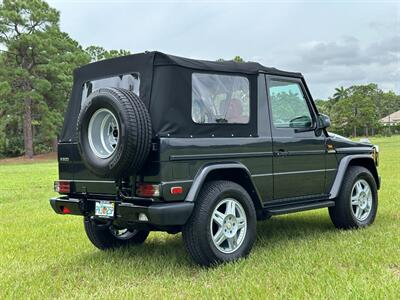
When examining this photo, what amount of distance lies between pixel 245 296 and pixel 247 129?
2.07 m

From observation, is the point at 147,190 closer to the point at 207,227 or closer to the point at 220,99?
the point at 207,227

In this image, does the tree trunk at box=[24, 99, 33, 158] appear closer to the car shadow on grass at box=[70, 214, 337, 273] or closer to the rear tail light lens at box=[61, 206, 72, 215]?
the car shadow on grass at box=[70, 214, 337, 273]

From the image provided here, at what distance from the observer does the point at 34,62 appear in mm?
44094

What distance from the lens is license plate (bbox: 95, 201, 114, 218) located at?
5.08 meters

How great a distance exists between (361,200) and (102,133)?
3798mm

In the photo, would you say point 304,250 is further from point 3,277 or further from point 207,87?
point 3,277

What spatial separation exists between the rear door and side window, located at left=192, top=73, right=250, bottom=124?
0.40 metres

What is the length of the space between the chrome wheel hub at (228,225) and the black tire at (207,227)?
0.15ft

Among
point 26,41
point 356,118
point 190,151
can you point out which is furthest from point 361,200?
point 356,118

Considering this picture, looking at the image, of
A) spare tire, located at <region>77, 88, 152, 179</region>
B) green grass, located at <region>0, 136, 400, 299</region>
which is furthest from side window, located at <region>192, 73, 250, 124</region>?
green grass, located at <region>0, 136, 400, 299</region>

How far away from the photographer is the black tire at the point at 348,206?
6.66 m

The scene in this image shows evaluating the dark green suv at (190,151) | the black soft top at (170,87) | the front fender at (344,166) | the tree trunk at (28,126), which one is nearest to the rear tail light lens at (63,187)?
the dark green suv at (190,151)

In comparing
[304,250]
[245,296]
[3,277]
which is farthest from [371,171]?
[3,277]

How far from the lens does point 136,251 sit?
6.10m
